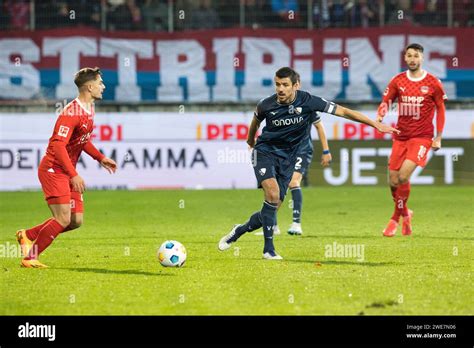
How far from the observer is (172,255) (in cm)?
1149

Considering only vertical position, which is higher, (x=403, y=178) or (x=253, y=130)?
(x=253, y=130)

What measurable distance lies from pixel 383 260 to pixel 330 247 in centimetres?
162

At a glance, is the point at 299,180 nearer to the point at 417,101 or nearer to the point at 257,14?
the point at 417,101

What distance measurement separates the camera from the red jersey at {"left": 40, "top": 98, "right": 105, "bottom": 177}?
11.4 m

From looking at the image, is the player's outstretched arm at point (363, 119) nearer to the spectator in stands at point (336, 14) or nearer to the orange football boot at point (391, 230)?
the orange football boot at point (391, 230)

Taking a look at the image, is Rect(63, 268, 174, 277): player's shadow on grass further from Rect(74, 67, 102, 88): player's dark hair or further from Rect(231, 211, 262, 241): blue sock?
Rect(74, 67, 102, 88): player's dark hair

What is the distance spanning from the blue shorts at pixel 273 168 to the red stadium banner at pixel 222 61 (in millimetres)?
14634

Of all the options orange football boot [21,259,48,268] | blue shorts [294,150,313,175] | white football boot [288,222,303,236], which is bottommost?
white football boot [288,222,303,236]

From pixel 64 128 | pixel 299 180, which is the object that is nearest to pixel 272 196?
pixel 64 128

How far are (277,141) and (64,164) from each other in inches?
97.8

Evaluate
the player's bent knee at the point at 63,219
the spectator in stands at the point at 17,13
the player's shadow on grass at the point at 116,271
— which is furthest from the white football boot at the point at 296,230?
the spectator in stands at the point at 17,13

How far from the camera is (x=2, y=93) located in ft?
88.2

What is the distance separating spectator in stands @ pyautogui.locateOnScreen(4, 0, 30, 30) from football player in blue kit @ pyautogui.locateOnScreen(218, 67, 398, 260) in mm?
16594

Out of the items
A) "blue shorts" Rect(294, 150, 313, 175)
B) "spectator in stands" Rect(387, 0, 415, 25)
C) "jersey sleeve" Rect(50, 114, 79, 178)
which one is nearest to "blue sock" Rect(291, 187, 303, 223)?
"blue shorts" Rect(294, 150, 313, 175)
